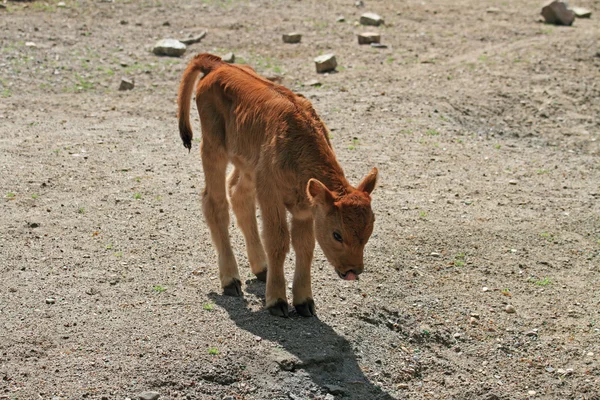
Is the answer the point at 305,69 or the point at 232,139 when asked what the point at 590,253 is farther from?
the point at 305,69

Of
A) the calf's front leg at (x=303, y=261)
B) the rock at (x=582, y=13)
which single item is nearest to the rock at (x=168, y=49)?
the calf's front leg at (x=303, y=261)

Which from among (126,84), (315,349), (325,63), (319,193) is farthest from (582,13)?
(315,349)

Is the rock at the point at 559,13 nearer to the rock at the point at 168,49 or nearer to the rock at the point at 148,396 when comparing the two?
the rock at the point at 168,49

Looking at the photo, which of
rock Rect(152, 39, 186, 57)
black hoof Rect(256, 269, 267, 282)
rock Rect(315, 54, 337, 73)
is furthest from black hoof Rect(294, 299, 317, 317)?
rock Rect(152, 39, 186, 57)

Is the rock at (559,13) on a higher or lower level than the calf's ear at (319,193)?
lower

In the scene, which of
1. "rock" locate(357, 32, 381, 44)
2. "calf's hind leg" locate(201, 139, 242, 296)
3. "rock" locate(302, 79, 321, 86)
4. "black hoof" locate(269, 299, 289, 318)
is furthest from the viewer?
"rock" locate(357, 32, 381, 44)

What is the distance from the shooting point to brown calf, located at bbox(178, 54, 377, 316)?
292 inches

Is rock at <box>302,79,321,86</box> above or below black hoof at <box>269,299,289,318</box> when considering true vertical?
below

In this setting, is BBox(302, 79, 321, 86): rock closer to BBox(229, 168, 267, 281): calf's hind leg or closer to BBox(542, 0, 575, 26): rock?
BBox(229, 168, 267, 281): calf's hind leg

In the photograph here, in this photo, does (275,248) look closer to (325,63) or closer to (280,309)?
(280,309)

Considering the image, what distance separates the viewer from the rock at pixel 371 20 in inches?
786

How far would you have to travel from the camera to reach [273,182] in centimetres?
809

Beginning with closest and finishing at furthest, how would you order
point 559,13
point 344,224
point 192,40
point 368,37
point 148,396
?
point 148,396 < point 344,224 < point 192,40 < point 368,37 < point 559,13

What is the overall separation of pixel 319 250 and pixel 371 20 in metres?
11.0
